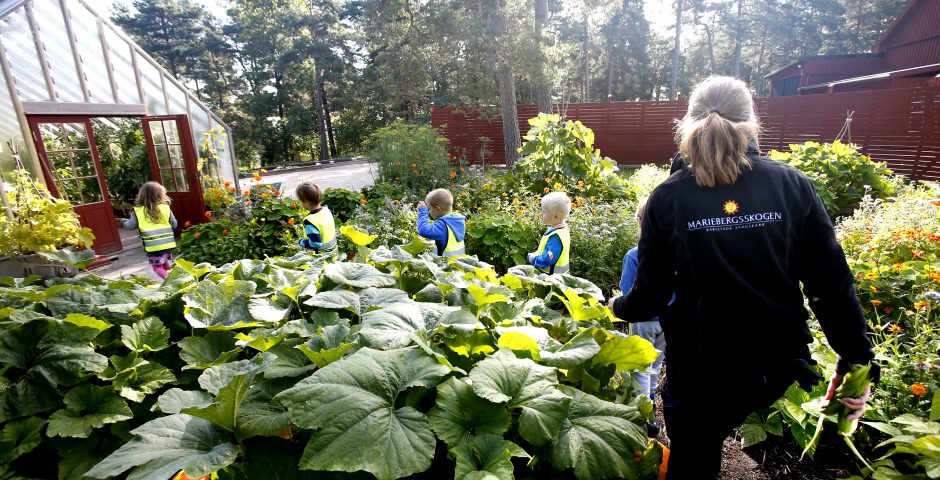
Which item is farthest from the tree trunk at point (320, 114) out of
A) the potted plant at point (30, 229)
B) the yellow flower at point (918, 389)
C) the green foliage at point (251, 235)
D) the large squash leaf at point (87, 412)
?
the yellow flower at point (918, 389)

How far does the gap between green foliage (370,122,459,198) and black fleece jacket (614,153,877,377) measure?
7176 mm

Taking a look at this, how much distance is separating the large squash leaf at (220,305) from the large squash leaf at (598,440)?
96 cm

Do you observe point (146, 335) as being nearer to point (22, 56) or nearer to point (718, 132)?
point (718, 132)

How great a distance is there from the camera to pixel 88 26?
23.9 ft

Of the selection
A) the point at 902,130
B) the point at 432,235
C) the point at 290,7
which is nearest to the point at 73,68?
the point at 432,235

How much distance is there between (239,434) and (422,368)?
0.40 m

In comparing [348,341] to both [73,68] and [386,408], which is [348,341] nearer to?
[386,408]

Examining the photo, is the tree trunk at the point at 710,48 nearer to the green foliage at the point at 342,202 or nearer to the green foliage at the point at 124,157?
the green foliage at the point at 342,202

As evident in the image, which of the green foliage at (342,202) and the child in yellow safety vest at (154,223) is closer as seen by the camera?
the child in yellow safety vest at (154,223)

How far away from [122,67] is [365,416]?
9650 millimetres

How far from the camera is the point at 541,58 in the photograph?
32.7ft

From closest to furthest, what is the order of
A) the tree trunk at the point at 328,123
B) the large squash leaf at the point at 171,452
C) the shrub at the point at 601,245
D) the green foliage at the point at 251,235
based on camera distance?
the large squash leaf at the point at 171,452
the shrub at the point at 601,245
the green foliage at the point at 251,235
the tree trunk at the point at 328,123

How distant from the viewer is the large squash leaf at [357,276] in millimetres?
1515

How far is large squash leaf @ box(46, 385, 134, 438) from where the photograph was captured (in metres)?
1.17
